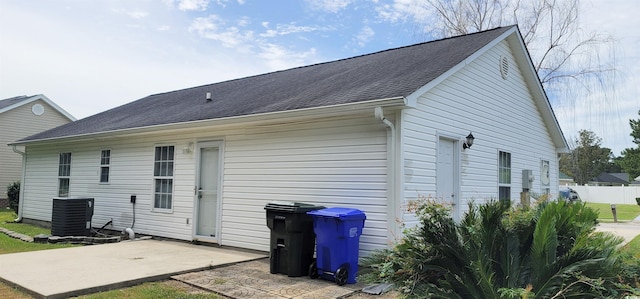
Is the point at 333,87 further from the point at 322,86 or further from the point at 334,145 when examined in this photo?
the point at 334,145

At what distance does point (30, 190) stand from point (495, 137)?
46.6ft

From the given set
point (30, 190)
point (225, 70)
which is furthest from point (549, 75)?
point (30, 190)

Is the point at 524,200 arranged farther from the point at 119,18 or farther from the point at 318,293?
the point at 119,18

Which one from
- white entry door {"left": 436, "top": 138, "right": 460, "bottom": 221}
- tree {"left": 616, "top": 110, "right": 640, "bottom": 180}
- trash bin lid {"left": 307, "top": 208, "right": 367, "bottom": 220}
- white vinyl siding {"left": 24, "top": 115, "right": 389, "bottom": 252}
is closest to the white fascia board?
white vinyl siding {"left": 24, "top": 115, "right": 389, "bottom": 252}

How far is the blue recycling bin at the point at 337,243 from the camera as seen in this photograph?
226 inches

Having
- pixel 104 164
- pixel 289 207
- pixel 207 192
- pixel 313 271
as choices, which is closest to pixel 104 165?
pixel 104 164

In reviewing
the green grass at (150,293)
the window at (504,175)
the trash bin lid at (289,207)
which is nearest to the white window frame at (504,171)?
the window at (504,175)

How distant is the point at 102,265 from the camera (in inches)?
262

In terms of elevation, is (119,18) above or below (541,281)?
above

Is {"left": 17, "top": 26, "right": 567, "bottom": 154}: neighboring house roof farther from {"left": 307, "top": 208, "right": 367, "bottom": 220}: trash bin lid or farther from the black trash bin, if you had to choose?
the black trash bin

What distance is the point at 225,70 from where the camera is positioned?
18.7 metres

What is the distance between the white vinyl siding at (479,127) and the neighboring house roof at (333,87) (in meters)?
0.33

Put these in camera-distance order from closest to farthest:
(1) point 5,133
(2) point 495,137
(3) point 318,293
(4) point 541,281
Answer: (4) point 541,281 < (3) point 318,293 < (2) point 495,137 < (1) point 5,133

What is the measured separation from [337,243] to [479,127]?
4.62 meters
